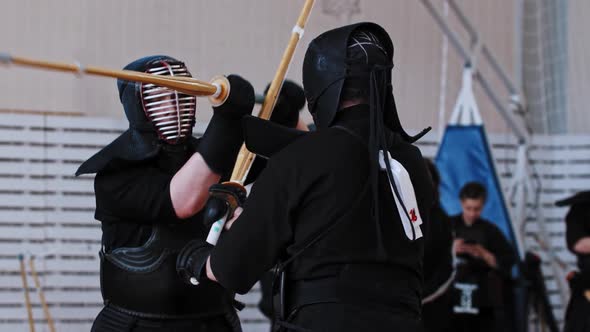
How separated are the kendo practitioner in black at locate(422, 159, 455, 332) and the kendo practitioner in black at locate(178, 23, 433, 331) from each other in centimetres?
226

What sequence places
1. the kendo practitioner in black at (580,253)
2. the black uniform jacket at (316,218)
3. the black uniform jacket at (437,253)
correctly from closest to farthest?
the black uniform jacket at (316,218) → the black uniform jacket at (437,253) → the kendo practitioner in black at (580,253)

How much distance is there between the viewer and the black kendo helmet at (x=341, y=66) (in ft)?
8.59

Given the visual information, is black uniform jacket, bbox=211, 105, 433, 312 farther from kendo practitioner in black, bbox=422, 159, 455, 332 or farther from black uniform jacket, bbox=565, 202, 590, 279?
black uniform jacket, bbox=565, 202, 590, 279

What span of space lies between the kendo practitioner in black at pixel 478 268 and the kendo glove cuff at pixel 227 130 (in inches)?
145

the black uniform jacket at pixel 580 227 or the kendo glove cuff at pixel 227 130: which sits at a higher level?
the kendo glove cuff at pixel 227 130

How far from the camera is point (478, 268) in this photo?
6426mm

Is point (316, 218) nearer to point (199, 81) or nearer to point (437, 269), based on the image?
point (199, 81)

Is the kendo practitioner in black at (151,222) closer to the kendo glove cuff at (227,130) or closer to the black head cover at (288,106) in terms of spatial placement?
the kendo glove cuff at (227,130)

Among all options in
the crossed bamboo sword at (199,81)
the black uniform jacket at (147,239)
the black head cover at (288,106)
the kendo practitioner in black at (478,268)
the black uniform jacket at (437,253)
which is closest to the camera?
the crossed bamboo sword at (199,81)

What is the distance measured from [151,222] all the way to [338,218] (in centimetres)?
90

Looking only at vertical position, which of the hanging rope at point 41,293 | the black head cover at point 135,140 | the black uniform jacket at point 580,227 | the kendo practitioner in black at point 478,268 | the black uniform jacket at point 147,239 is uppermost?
the black head cover at point 135,140

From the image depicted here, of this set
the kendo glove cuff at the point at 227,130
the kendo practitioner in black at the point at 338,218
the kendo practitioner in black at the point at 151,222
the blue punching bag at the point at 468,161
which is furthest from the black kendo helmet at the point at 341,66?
the blue punching bag at the point at 468,161

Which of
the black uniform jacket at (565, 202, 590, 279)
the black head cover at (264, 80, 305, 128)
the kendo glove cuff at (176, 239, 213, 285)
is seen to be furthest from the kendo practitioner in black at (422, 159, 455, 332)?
the kendo glove cuff at (176, 239, 213, 285)

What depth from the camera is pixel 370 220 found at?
8.37 feet
